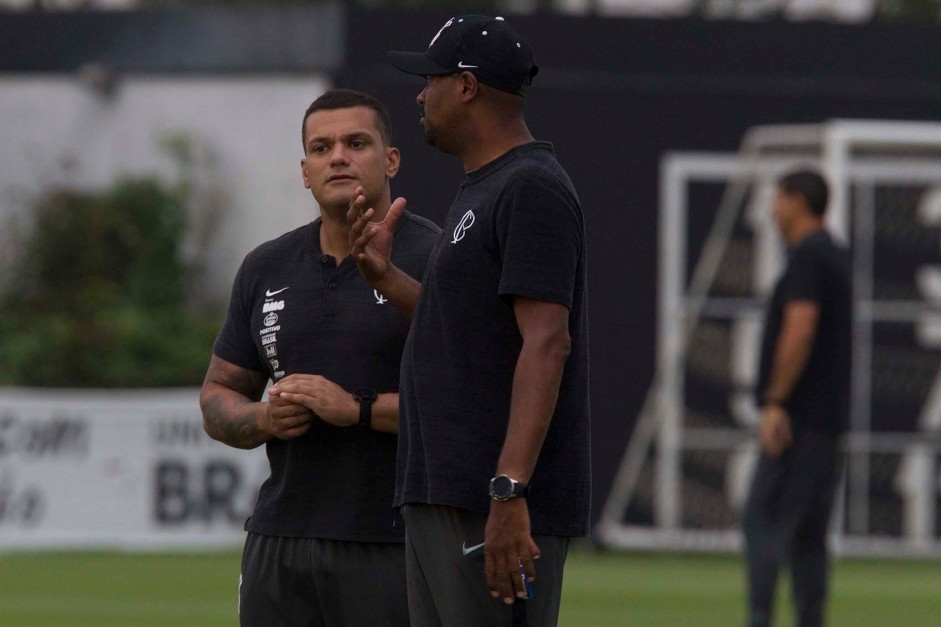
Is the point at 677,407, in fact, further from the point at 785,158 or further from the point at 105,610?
the point at 105,610

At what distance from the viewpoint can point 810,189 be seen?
31.9 ft

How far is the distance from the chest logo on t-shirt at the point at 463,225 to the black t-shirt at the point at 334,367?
759 millimetres

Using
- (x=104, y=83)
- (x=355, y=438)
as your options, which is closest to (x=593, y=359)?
(x=104, y=83)

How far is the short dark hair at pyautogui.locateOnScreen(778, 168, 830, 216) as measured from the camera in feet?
32.0

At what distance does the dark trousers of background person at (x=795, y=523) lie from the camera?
9.37m

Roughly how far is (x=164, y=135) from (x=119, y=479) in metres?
4.63

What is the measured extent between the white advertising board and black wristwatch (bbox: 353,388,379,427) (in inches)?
379

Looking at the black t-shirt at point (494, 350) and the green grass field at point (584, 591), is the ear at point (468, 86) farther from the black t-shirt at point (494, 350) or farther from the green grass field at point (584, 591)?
the green grass field at point (584, 591)

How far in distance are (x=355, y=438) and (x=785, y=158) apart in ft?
36.4

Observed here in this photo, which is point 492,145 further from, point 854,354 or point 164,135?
point 164,135

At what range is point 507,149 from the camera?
486 cm

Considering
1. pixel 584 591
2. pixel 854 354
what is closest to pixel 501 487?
pixel 584 591

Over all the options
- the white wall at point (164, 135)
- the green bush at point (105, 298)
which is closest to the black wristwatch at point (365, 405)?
the green bush at point (105, 298)

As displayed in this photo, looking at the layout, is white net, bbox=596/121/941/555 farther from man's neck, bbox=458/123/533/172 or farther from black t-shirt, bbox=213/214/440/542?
man's neck, bbox=458/123/533/172
